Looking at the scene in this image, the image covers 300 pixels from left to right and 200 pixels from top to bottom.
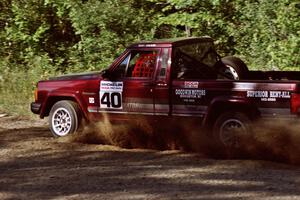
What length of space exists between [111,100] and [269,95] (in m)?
2.70

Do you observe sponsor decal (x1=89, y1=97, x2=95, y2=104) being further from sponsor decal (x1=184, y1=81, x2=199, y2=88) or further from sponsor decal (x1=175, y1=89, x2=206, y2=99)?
sponsor decal (x1=184, y1=81, x2=199, y2=88)

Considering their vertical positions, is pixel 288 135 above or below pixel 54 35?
below

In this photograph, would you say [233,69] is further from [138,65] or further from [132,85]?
[132,85]

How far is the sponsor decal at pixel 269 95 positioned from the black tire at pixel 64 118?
3194 millimetres

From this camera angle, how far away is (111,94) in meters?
10.7

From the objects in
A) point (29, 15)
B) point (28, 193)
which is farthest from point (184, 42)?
point (29, 15)

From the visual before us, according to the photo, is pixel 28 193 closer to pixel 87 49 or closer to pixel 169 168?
pixel 169 168

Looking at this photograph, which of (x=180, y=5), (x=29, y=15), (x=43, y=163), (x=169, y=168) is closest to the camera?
(x=169, y=168)

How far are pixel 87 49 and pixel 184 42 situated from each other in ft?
21.9

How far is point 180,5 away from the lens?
16.0m

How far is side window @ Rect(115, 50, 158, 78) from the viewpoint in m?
10.5

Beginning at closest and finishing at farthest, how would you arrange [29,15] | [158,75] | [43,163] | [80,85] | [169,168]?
[169,168] < [43,163] < [158,75] < [80,85] < [29,15]

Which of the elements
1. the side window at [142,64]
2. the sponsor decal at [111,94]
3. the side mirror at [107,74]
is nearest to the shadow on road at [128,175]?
the sponsor decal at [111,94]

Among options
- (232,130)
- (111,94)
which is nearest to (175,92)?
(232,130)
